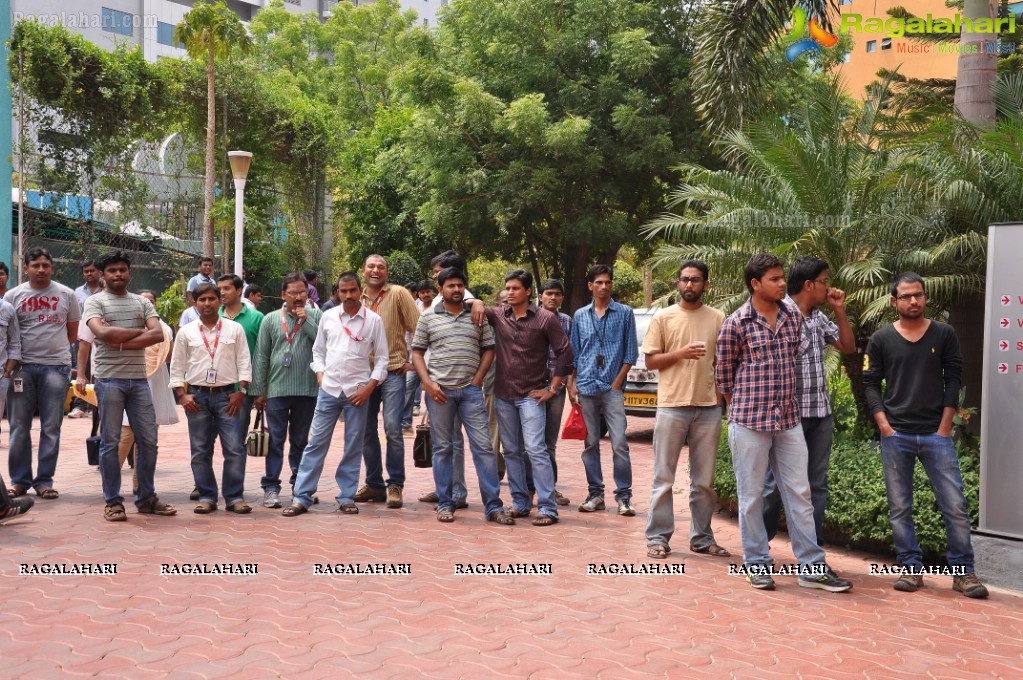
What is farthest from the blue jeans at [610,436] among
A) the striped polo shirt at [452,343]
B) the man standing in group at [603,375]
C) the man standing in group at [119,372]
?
the man standing in group at [119,372]

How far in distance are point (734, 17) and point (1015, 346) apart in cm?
617

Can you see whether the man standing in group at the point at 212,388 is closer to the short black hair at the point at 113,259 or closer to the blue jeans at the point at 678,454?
the short black hair at the point at 113,259

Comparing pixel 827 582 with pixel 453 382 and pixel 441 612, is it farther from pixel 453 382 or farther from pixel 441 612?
pixel 453 382

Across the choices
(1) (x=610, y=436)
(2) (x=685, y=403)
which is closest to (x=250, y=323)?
(1) (x=610, y=436)

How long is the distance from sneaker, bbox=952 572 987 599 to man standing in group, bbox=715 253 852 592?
676mm

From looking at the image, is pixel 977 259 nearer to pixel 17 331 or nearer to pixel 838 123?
pixel 838 123

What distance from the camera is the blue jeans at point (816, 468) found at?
661 cm

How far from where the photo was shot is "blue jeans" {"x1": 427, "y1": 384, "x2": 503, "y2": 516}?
25.9 ft

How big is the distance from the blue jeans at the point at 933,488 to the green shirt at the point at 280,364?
455 cm

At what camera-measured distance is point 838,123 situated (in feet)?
32.0

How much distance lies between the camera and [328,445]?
26.2 ft

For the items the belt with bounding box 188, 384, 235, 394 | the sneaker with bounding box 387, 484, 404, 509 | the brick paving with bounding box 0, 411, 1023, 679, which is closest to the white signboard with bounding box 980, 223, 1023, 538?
the brick paving with bounding box 0, 411, 1023, 679

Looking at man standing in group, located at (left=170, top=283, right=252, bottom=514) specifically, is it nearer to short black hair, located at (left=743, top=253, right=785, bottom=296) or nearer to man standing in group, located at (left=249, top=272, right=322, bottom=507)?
man standing in group, located at (left=249, top=272, right=322, bottom=507)

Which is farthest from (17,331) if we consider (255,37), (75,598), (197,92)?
(255,37)
